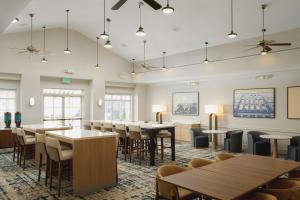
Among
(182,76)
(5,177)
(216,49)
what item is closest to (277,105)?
(216,49)

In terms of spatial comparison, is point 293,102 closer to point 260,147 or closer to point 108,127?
point 260,147

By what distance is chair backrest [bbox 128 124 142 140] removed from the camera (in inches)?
238

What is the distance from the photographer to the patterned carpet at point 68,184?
399cm

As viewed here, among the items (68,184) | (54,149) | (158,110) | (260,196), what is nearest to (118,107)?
(158,110)

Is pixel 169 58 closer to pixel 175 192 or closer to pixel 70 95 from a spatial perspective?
pixel 70 95

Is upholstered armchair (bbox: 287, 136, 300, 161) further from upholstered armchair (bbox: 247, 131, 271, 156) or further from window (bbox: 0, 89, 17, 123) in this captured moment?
window (bbox: 0, 89, 17, 123)

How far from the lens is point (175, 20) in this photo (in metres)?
7.16

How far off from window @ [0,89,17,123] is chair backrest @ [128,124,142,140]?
505 centimetres

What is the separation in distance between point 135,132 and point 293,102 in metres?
4.96

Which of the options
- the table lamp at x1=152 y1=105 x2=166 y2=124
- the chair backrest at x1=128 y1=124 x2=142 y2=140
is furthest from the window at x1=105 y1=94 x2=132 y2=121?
the chair backrest at x1=128 y1=124 x2=142 y2=140

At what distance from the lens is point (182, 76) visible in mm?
9516

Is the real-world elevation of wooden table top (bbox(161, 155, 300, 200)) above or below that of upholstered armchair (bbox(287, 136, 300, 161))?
above

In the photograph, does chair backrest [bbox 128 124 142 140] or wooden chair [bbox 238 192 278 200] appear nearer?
wooden chair [bbox 238 192 278 200]

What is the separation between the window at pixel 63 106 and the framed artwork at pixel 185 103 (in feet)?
13.7
